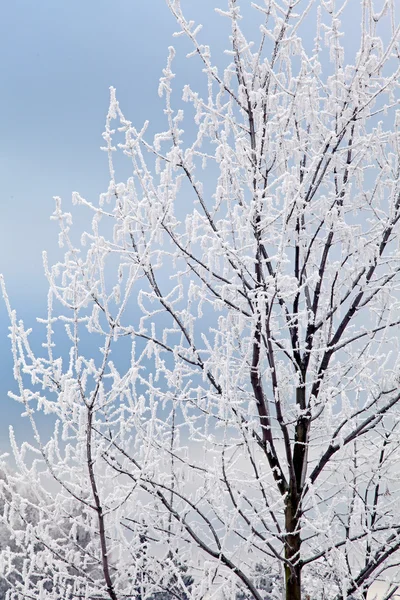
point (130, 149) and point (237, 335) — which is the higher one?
point (130, 149)

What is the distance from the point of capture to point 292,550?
16.0ft

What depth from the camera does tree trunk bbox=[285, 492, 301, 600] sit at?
15.5 feet

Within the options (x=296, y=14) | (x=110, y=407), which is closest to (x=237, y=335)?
(x=110, y=407)

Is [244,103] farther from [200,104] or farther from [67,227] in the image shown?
[67,227]

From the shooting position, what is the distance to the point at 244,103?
16.3ft

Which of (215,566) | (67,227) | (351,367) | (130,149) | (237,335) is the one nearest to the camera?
(67,227)

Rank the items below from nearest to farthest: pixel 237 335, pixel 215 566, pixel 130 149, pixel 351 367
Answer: pixel 215 566 → pixel 130 149 → pixel 237 335 → pixel 351 367

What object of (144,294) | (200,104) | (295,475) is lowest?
(295,475)

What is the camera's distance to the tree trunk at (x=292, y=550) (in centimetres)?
473

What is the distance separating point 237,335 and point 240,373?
0.35 metres

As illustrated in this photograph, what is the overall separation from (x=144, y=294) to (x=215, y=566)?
6.60 feet

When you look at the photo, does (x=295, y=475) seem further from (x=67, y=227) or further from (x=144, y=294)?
(x=67, y=227)

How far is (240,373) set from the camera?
15.0ft

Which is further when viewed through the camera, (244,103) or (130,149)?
(244,103)
